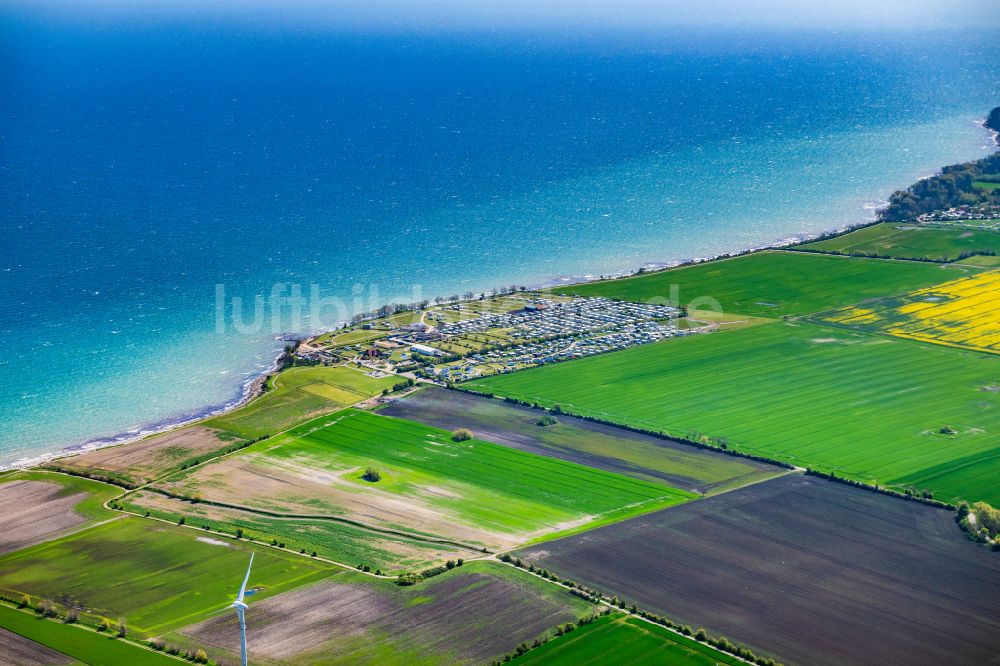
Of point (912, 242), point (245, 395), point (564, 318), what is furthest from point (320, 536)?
point (912, 242)

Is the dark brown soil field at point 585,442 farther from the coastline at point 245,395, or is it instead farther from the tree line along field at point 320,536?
the tree line along field at point 320,536

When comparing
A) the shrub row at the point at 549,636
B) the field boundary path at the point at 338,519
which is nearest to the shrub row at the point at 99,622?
the shrub row at the point at 549,636

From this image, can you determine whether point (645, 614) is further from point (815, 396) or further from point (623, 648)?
point (815, 396)

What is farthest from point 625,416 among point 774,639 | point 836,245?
point 836,245

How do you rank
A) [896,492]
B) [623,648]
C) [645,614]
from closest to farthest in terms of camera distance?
[623,648], [645,614], [896,492]

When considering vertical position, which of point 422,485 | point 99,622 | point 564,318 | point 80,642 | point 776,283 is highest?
point 776,283

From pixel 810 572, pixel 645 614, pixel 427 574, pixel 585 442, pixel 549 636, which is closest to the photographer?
pixel 549 636
